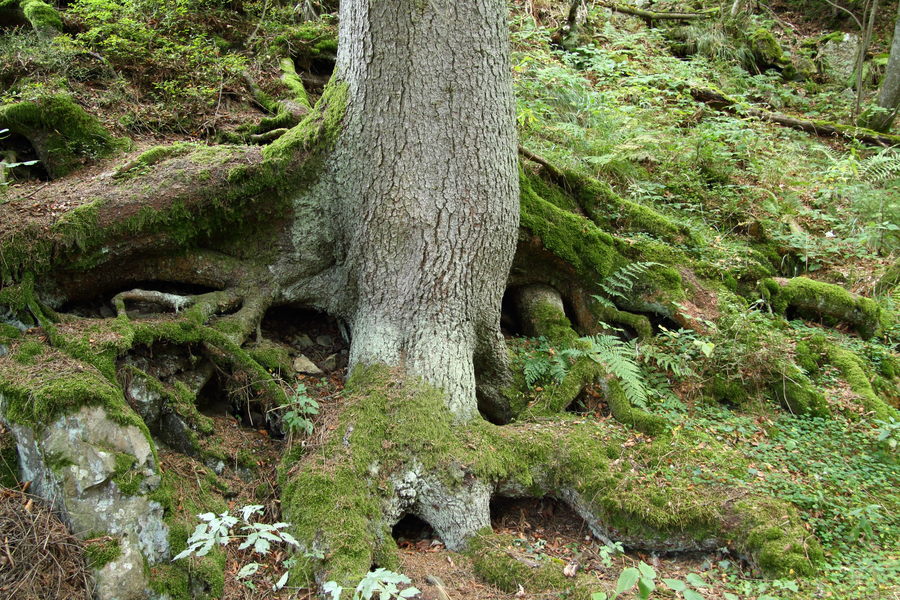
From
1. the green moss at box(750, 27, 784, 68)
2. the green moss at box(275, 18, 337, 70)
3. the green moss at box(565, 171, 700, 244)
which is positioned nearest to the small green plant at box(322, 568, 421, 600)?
the green moss at box(565, 171, 700, 244)

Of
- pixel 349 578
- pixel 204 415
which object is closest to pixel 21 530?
pixel 204 415

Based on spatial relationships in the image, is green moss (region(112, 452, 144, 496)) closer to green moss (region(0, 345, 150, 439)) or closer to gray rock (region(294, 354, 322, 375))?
green moss (region(0, 345, 150, 439))

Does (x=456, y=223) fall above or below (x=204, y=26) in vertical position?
below

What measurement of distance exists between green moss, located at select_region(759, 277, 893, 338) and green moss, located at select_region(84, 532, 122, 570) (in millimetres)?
6538

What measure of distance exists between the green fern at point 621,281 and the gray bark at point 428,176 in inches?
57.7

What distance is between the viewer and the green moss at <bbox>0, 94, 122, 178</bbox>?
17.3ft

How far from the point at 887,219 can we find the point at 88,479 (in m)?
9.65

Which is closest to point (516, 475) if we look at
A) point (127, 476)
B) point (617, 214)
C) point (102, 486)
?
point (127, 476)

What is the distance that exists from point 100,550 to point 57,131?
13.2 feet

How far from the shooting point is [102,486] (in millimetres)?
3346

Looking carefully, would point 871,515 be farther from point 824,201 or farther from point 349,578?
point 824,201

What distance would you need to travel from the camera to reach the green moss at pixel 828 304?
6.48 metres

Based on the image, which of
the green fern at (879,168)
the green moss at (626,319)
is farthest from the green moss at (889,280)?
the green moss at (626,319)

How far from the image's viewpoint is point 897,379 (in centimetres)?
591
